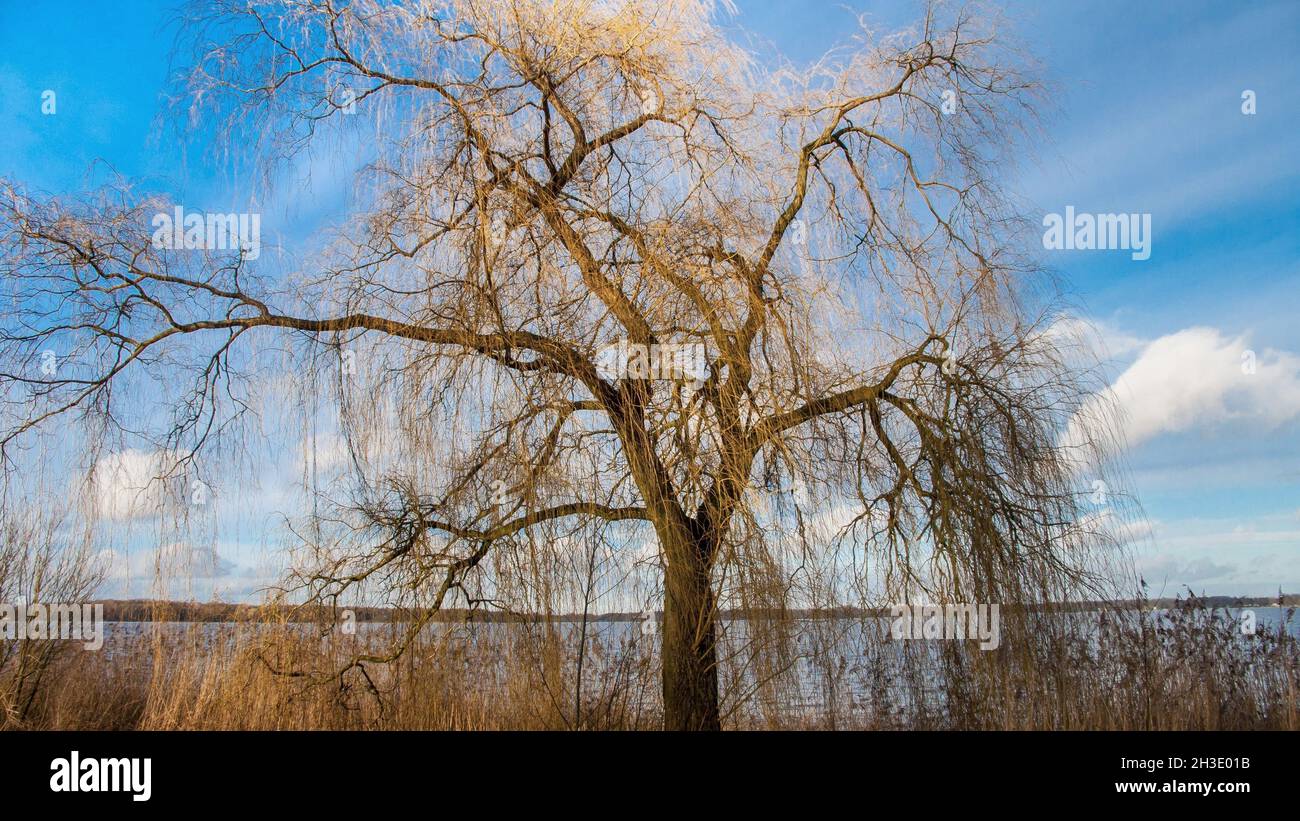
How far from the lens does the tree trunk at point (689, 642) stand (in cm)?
422

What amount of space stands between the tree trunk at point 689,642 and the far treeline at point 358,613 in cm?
17

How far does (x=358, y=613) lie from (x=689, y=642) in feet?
6.51

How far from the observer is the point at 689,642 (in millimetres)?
4391

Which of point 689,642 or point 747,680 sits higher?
point 689,642

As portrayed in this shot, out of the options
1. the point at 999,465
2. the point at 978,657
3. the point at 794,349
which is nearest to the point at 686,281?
the point at 794,349

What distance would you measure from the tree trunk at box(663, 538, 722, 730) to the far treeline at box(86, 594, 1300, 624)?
0.54ft

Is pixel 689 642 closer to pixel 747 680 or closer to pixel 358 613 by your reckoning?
pixel 747 680

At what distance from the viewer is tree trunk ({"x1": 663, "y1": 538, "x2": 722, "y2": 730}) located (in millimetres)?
4223

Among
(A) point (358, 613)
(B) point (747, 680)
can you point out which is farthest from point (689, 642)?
(A) point (358, 613)

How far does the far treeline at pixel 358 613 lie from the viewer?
425 cm

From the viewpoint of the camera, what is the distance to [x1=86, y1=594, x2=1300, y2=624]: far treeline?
425 cm

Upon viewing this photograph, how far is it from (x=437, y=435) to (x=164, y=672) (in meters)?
2.52

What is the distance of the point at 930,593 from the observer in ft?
14.8
